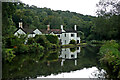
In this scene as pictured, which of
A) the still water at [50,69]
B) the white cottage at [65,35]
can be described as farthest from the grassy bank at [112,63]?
the white cottage at [65,35]

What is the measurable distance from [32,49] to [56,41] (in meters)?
9.11

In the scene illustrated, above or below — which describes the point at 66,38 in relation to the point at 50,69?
above

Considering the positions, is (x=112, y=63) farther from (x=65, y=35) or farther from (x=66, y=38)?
(x=65, y=35)

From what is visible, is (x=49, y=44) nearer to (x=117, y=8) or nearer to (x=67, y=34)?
(x=67, y=34)

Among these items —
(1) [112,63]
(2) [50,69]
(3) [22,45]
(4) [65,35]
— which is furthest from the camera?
(4) [65,35]

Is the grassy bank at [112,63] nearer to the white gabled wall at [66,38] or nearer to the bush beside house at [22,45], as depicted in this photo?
the bush beside house at [22,45]

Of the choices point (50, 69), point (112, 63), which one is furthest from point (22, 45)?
point (112, 63)

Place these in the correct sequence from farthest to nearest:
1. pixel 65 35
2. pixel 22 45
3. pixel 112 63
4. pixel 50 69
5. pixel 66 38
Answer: pixel 65 35, pixel 66 38, pixel 22 45, pixel 50 69, pixel 112 63

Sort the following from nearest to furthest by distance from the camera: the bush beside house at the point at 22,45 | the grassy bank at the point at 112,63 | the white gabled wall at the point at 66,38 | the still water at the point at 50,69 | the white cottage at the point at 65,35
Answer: the grassy bank at the point at 112,63 < the still water at the point at 50,69 < the bush beside house at the point at 22,45 < the white cottage at the point at 65,35 < the white gabled wall at the point at 66,38

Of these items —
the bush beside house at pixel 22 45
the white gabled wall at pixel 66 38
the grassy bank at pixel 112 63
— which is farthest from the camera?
the white gabled wall at pixel 66 38

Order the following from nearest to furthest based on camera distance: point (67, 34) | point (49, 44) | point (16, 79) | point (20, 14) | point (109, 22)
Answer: point (16, 79)
point (109, 22)
point (49, 44)
point (67, 34)
point (20, 14)

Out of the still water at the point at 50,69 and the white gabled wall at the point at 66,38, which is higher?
the white gabled wall at the point at 66,38

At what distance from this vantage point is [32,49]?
2745 cm

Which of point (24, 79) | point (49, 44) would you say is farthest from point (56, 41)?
point (24, 79)
